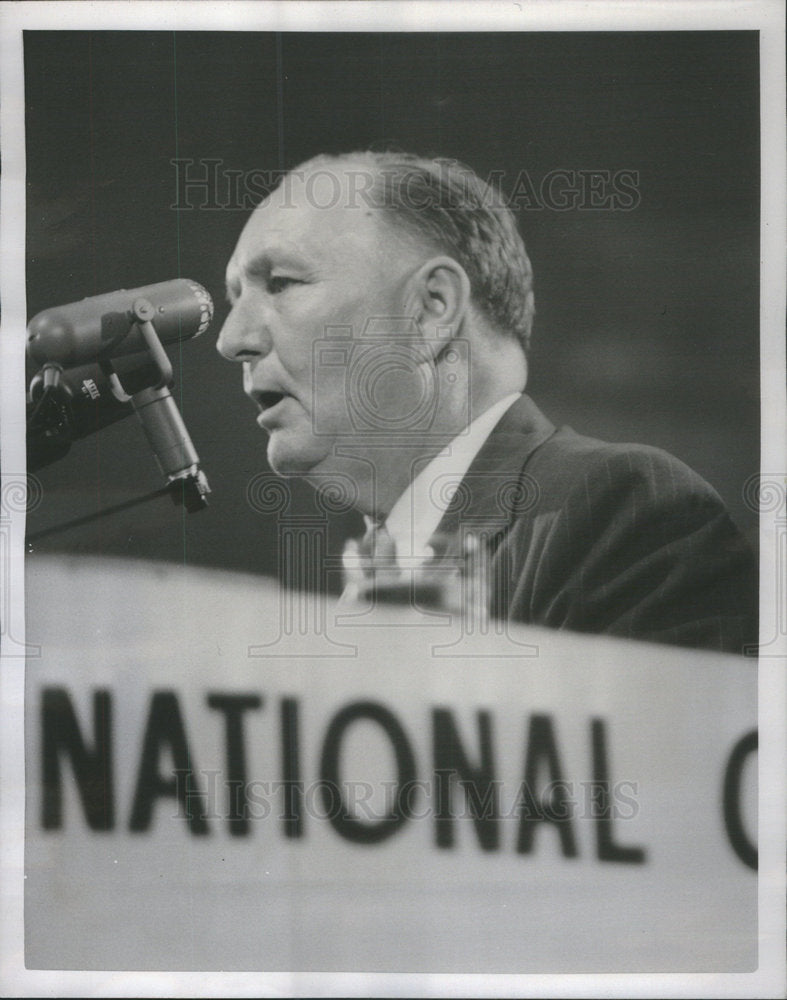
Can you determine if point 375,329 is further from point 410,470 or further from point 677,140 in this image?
point 677,140

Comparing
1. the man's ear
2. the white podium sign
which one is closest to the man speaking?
the man's ear

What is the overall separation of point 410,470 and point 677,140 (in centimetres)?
100

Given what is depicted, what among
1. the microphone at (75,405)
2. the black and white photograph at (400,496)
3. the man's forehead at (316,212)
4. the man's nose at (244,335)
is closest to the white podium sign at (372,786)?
the black and white photograph at (400,496)

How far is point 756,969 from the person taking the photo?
2588 mm

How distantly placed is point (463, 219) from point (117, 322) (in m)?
0.84

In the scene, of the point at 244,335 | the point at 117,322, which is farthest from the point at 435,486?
the point at 117,322

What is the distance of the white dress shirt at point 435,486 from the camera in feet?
8.33

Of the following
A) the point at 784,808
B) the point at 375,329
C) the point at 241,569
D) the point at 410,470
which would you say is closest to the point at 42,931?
the point at 241,569

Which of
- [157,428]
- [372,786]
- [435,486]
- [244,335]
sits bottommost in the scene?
[372,786]

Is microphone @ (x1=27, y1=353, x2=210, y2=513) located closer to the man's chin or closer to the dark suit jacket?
the man's chin

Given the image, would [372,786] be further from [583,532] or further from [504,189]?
[504,189]

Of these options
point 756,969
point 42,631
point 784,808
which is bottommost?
point 756,969

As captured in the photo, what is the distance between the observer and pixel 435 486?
8.34 feet

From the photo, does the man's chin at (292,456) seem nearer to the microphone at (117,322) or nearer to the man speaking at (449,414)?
the man speaking at (449,414)
